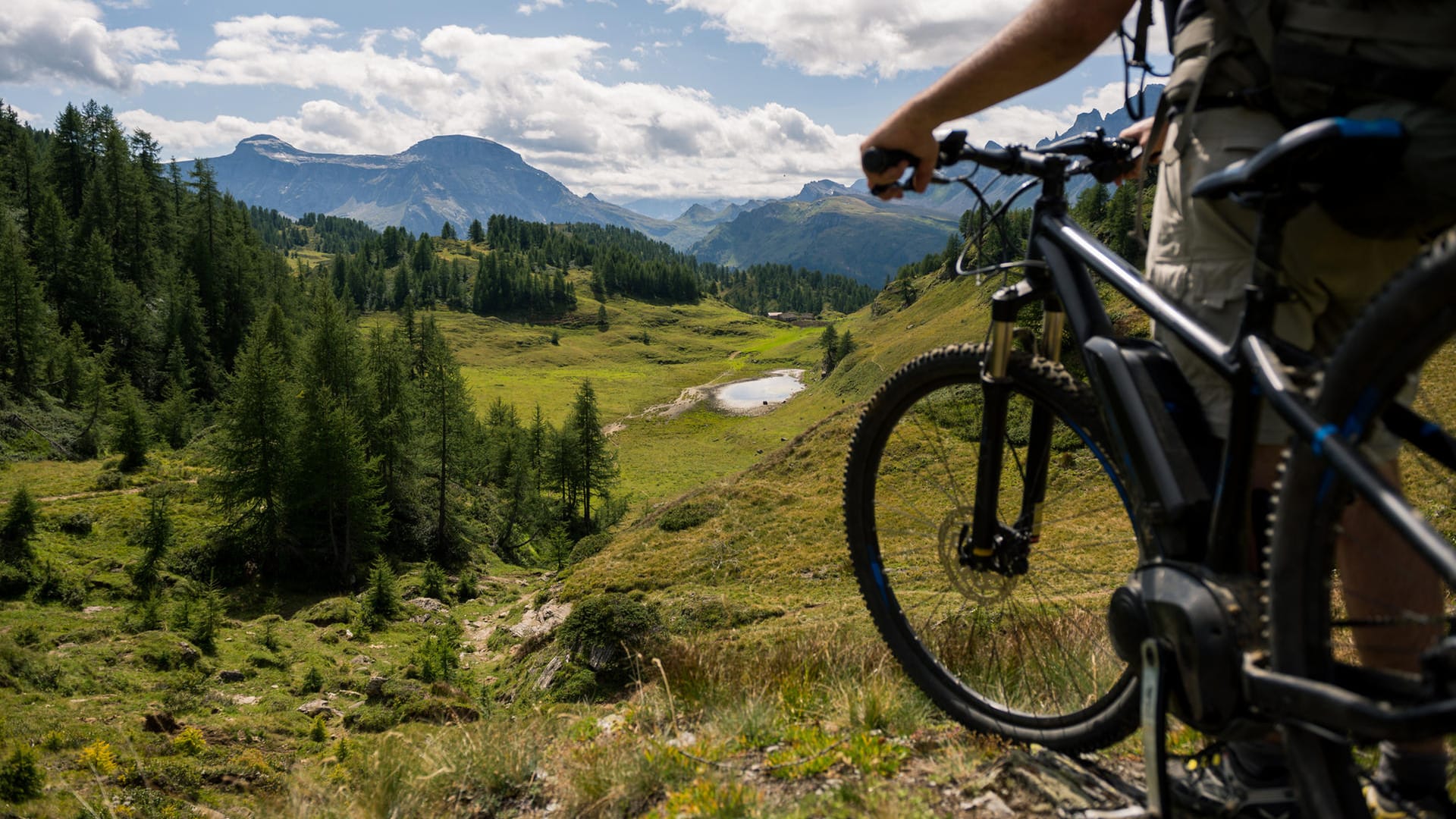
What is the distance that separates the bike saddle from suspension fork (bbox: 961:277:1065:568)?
987 mm

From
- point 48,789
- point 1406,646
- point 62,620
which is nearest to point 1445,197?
point 1406,646

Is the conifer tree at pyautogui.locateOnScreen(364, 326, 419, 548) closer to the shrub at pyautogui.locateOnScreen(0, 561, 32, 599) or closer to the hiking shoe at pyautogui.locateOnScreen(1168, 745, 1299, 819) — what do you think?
the shrub at pyautogui.locateOnScreen(0, 561, 32, 599)

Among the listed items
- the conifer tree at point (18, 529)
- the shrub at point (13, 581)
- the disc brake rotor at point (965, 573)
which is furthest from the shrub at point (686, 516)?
the disc brake rotor at point (965, 573)

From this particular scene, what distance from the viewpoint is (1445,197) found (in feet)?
5.21

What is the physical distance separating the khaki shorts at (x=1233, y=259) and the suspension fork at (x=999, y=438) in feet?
1.96

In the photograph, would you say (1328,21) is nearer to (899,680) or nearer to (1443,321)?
(1443,321)

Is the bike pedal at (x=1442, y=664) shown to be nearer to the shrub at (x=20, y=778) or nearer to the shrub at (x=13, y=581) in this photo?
the shrub at (x=20, y=778)

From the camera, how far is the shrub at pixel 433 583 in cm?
4394

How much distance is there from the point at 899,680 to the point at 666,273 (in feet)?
632

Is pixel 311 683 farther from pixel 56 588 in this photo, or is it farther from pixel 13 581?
pixel 13 581

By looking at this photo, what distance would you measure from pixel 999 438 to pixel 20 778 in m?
20.1

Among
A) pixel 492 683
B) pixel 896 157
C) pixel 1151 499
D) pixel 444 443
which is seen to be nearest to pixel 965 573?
pixel 1151 499

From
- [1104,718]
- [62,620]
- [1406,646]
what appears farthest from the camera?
[62,620]

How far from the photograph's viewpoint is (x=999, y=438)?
299 centimetres
